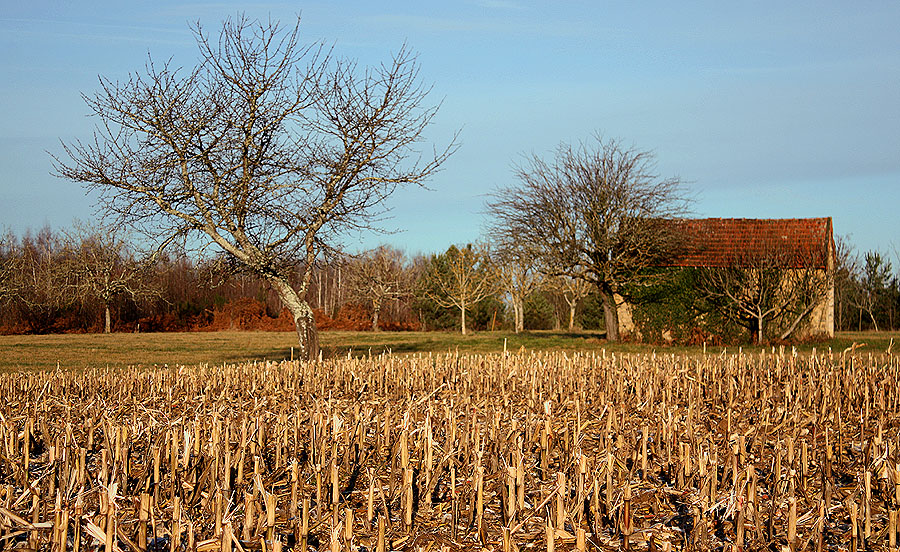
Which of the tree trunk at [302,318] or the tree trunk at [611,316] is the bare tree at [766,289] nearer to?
the tree trunk at [611,316]

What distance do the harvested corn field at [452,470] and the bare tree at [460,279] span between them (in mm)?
33713

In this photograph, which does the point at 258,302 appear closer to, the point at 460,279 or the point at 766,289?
the point at 460,279

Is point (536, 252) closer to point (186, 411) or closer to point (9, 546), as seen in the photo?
point (186, 411)

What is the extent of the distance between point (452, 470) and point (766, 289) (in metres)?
23.3

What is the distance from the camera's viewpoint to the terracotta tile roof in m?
27.0

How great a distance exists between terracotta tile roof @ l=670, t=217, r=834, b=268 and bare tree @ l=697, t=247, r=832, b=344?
0.10 m

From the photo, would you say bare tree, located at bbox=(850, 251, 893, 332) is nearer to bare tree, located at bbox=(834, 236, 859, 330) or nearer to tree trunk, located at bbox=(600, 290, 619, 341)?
bare tree, located at bbox=(834, 236, 859, 330)

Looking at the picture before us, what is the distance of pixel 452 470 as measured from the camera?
543 centimetres

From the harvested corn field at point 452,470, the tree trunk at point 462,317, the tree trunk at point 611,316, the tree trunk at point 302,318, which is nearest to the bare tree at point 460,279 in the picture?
the tree trunk at point 462,317

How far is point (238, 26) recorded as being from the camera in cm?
1596

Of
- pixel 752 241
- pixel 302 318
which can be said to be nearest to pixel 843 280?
pixel 752 241

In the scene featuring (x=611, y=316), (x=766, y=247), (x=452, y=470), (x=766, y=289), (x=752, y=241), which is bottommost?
(x=452, y=470)

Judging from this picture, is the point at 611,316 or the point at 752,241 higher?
the point at 752,241

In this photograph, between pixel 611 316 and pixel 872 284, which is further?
pixel 872 284
